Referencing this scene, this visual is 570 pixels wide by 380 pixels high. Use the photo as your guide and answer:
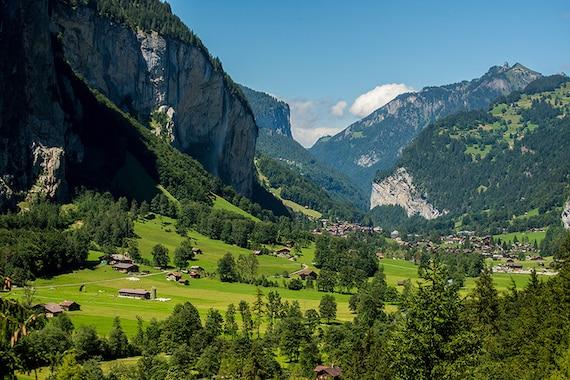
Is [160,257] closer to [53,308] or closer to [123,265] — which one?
[123,265]

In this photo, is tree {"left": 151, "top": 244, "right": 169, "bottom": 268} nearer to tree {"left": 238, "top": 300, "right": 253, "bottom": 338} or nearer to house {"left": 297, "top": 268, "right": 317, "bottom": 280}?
house {"left": 297, "top": 268, "right": 317, "bottom": 280}

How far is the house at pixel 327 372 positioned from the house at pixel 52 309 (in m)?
40.8

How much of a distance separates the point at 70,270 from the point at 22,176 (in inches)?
1764

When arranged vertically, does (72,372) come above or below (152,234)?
below

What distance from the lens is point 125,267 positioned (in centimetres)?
13562

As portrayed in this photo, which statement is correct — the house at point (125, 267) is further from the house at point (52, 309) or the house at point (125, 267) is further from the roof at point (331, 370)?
the roof at point (331, 370)

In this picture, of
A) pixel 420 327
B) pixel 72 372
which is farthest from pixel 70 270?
pixel 420 327

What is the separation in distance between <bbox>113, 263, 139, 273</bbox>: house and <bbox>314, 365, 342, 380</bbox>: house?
227 ft

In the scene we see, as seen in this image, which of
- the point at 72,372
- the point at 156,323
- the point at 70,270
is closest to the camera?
the point at 72,372

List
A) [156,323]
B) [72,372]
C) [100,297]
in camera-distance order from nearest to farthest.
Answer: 1. [72,372]
2. [156,323]
3. [100,297]

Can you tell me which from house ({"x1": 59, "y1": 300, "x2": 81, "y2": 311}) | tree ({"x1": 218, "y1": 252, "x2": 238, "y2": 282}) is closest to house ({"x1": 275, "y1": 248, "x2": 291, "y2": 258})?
tree ({"x1": 218, "y1": 252, "x2": 238, "y2": 282})

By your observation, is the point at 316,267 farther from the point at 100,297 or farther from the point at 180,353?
the point at 180,353

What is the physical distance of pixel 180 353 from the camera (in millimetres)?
75312

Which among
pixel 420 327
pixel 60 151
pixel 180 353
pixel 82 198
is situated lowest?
pixel 180 353
